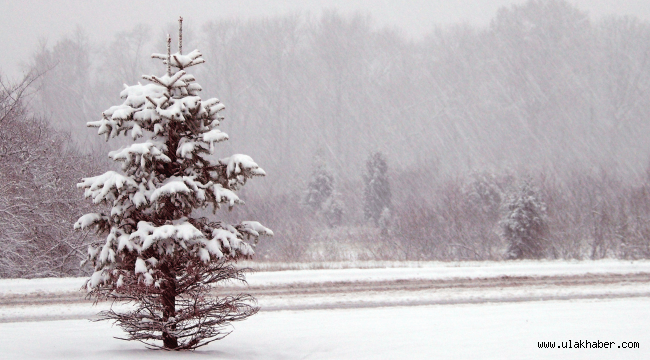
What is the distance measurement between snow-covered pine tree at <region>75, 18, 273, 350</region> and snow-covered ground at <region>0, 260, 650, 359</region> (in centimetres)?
75

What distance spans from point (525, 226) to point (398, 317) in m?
12.3

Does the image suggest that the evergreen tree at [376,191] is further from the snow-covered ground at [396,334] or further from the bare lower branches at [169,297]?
the bare lower branches at [169,297]

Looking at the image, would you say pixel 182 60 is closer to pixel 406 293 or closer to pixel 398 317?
pixel 398 317

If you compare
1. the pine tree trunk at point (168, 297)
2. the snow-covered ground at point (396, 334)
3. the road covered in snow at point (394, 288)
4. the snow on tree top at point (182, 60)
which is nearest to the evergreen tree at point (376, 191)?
the road covered in snow at point (394, 288)

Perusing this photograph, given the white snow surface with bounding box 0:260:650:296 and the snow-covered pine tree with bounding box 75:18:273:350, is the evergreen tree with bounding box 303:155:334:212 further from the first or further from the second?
the snow-covered pine tree with bounding box 75:18:273:350

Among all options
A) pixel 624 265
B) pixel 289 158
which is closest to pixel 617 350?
pixel 624 265

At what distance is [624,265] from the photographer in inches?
654

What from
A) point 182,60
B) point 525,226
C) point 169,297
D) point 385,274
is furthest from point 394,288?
point 525,226

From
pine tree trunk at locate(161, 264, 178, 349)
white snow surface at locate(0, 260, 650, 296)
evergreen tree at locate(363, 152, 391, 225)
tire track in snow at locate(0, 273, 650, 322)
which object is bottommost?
tire track in snow at locate(0, 273, 650, 322)

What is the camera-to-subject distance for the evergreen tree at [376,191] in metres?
33.3

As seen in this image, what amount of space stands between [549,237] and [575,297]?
9.99 m

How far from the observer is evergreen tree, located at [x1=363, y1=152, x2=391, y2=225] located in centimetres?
3331

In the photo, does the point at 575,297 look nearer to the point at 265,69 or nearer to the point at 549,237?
the point at 549,237

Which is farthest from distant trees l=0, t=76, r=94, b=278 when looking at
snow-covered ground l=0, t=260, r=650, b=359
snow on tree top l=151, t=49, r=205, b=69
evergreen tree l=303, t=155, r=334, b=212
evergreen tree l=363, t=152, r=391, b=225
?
evergreen tree l=363, t=152, r=391, b=225
